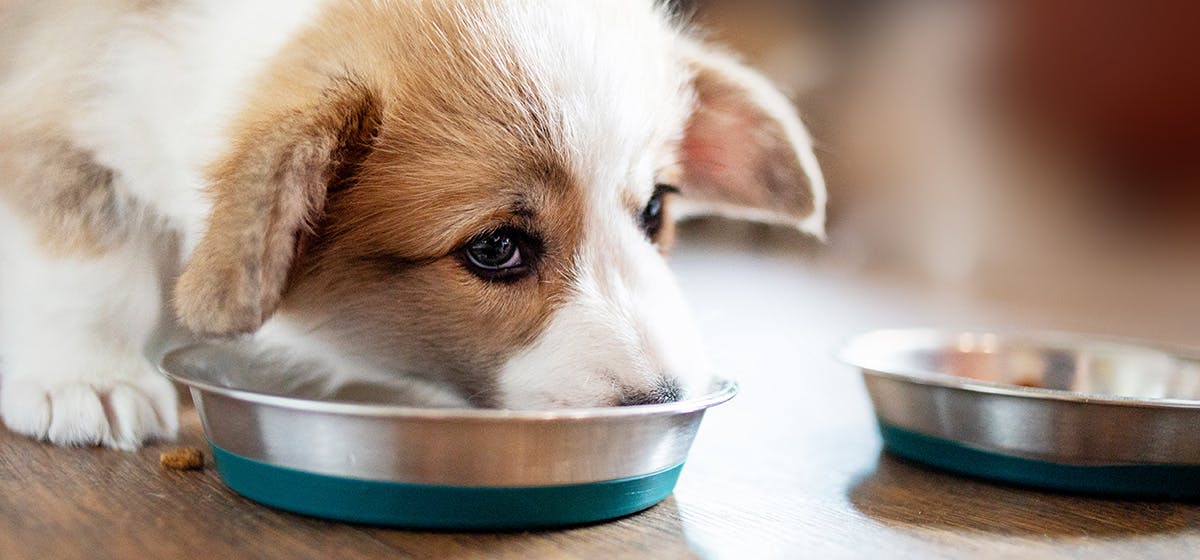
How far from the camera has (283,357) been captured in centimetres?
172

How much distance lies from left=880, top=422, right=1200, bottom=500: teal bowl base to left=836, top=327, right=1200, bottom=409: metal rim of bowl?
10 centimetres

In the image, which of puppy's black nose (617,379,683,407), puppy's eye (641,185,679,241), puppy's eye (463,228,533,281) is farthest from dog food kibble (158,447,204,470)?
puppy's eye (641,185,679,241)

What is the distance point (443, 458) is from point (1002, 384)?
0.95 metres

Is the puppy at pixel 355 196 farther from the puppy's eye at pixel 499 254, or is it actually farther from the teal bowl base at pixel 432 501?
the teal bowl base at pixel 432 501

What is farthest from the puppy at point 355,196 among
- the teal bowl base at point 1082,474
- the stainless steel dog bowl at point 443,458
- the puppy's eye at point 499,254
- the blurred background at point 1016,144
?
the blurred background at point 1016,144

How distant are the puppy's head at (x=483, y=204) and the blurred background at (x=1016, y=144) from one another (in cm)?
341

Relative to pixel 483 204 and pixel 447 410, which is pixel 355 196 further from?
pixel 447 410

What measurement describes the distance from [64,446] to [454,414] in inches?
29.9

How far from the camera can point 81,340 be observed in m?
1.75

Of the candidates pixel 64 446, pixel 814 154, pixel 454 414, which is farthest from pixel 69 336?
pixel 814 154

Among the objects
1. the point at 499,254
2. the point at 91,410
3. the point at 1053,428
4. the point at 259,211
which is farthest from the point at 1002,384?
the point at 91,410

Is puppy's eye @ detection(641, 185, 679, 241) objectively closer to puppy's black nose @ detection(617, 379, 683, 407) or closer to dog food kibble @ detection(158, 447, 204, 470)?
puppy's black nose @ detection(617, 379, 683, 407)

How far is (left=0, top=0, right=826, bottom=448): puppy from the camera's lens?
1430mm

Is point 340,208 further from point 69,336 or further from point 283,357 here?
point 69,336
